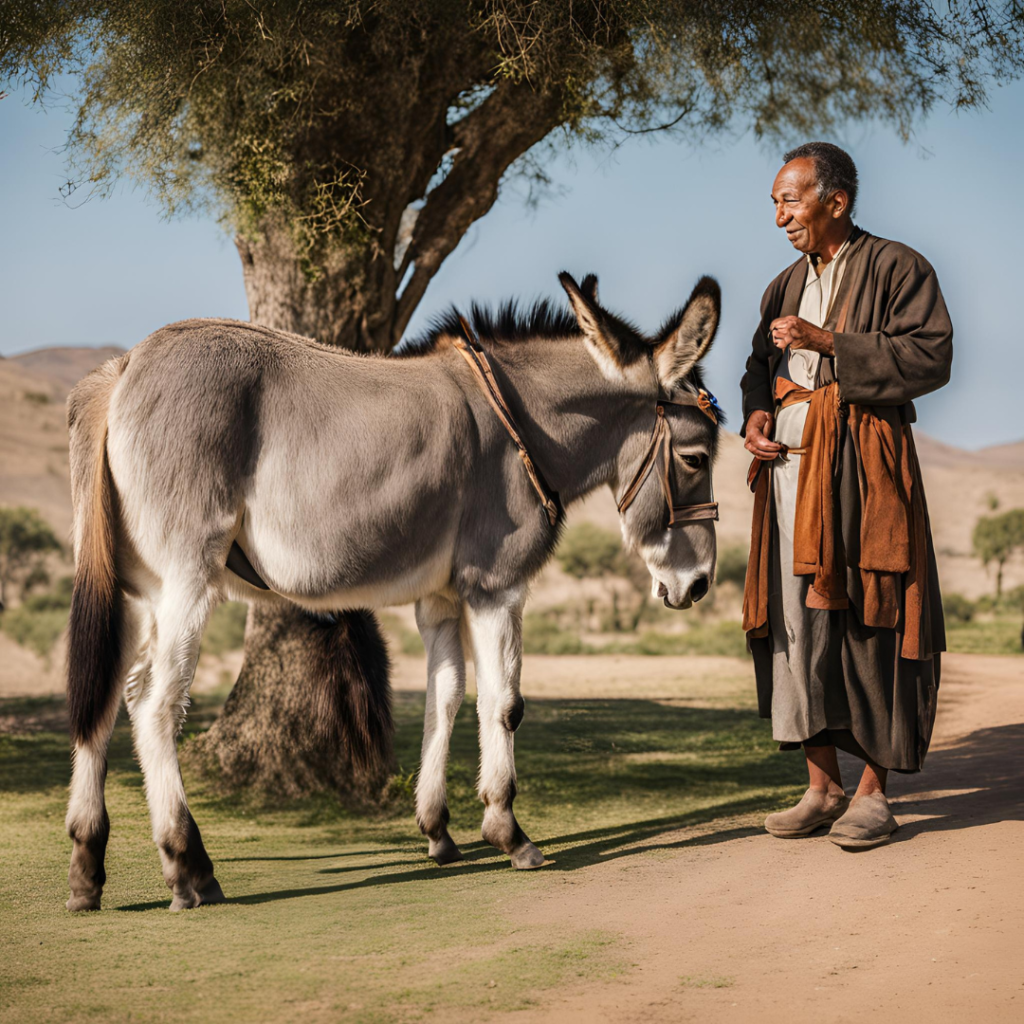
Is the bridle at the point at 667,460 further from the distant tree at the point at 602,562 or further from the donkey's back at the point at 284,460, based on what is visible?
the distant tree at the point at 602,562

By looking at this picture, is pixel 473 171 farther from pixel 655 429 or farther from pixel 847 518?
pixel 847 518

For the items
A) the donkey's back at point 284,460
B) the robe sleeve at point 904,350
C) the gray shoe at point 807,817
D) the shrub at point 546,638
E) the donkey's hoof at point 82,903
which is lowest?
the shrub at point 546,638

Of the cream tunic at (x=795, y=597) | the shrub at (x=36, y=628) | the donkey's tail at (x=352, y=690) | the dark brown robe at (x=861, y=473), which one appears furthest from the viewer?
the shrub at (x=36, y=628)

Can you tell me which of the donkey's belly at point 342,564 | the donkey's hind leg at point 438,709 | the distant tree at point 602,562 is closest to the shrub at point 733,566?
the distant tree at point 602,562

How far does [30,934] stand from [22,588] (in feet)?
100

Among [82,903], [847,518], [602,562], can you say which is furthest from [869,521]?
[602,562]

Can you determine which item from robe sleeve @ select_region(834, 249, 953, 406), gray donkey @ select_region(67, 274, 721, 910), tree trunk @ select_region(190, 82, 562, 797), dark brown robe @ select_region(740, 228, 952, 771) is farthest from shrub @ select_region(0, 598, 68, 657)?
robe sleeve @ select_region(834, 249, 953, 406)

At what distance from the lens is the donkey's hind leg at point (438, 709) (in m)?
4.80

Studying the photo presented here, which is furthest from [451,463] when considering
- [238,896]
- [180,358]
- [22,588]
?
[22,588]

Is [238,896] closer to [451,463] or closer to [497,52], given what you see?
[451,463]

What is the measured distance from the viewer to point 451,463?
458 centimetres

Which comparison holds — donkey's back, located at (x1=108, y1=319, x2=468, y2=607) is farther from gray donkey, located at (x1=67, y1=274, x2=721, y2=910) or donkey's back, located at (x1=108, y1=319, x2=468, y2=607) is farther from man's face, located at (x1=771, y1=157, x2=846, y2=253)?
man's face, located at (x1=771, y1=157, x2=846, y2=253)

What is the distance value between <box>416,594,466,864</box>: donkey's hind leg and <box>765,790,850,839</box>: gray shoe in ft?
4.73

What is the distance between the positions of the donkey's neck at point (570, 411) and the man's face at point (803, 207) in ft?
3.13
